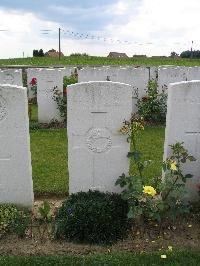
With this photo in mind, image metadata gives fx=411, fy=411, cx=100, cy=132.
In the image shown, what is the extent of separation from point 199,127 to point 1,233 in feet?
9.36

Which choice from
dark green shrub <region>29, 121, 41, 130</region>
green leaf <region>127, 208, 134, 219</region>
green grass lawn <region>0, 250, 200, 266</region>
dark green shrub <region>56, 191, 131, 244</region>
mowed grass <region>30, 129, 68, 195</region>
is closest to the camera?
green grass lawn <region>0, 250, 200, 266</region>

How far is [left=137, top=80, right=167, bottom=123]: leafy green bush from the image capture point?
10859mm

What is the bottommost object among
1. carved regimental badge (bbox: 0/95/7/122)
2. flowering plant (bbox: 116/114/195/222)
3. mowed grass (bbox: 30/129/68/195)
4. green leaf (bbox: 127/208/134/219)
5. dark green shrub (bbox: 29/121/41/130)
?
mowed grass (bbox: 30/129/68/195)

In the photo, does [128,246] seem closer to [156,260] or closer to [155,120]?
[156,260]

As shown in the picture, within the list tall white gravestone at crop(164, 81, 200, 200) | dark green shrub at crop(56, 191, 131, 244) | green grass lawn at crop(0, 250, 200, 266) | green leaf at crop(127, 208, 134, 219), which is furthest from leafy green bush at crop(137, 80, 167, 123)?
green grass lawn at crop(0, 250, 200, 266)

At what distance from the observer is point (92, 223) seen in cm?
479

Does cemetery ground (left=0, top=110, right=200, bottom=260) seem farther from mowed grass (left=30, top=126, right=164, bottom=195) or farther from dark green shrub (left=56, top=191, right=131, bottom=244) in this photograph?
mowed grass (left=30, top=126, right=164, bottom=195)

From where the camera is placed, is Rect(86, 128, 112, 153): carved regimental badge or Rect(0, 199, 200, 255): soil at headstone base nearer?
Rect(0, 199, 200, 255): soil at headstone base

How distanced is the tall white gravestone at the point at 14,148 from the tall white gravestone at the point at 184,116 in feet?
6.03

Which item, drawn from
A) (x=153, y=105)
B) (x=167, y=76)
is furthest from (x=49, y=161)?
(x=167, y=76)

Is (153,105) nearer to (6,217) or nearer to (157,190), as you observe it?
(157,190)

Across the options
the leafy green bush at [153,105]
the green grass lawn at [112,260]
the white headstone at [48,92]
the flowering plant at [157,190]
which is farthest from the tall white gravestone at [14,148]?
the leafy green bush at [153,105]

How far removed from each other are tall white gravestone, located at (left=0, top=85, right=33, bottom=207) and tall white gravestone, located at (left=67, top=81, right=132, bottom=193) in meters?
0.57

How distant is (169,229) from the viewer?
512cm
